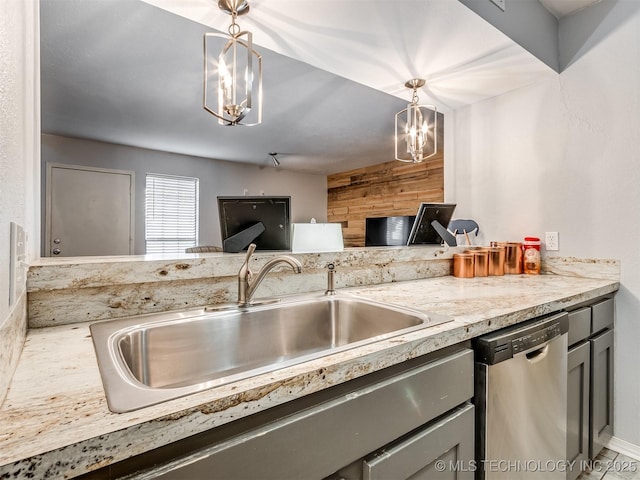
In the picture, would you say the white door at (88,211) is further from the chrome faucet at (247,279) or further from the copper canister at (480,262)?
the copper canister at (480,262)

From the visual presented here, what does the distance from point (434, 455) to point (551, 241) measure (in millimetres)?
1729

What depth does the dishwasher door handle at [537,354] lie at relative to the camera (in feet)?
3.57

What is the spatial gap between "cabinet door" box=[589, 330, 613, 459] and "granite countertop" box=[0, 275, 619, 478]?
3.02 ft

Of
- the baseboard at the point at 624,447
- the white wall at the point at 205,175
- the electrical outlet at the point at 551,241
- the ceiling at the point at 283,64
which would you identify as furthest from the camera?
the white wall at the point at 205,175

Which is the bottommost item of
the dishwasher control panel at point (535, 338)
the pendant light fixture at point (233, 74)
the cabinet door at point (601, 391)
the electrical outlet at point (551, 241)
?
the cabinet door at point (601, 391)

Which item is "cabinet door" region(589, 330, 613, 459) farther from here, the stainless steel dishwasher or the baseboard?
the stainless steel dishwasher

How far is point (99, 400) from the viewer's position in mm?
506

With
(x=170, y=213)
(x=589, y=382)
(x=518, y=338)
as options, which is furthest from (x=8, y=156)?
(x=170, y=213)

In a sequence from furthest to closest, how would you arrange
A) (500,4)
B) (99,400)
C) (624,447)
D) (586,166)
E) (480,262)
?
(480,262) → (586,166) → (624,447) → (500,4) → (99,400)

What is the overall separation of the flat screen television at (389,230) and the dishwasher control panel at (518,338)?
3.33 meters

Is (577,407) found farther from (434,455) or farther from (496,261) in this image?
(434,455)

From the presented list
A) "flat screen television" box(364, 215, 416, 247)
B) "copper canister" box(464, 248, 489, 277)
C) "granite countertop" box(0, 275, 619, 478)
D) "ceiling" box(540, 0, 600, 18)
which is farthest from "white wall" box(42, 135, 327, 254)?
"granite countertop" box(0, 275, 619, 478)

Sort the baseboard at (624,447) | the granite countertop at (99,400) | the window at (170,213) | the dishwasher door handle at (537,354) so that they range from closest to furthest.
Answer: the granite countertop at (99,400) → the dishwasher door handle at (537,354) → the baseboard at (624,447) → the window at (170,213)

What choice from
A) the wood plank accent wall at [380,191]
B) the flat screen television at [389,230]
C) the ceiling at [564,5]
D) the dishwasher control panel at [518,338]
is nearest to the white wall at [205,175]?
the wood plank accent wall at [380,191]
